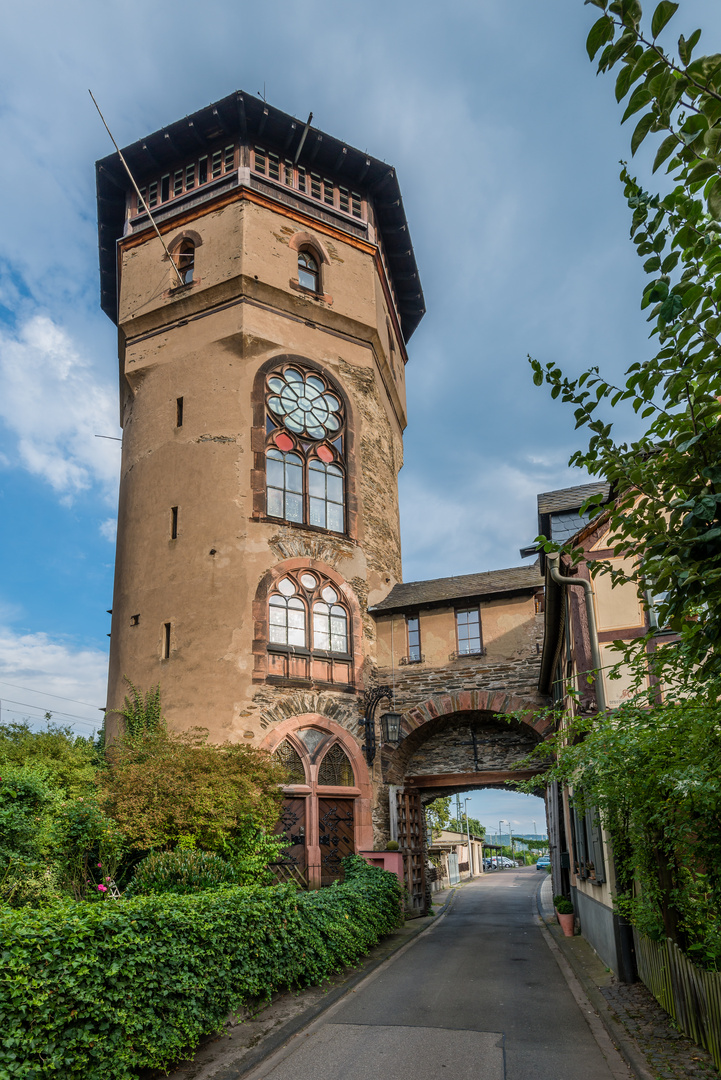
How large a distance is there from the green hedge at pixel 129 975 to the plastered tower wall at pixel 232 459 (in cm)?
899

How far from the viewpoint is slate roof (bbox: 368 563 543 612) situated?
20.0 meters

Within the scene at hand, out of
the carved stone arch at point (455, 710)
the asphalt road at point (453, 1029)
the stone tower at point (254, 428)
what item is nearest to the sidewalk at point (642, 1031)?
the asphalt road at point (453, 1029)

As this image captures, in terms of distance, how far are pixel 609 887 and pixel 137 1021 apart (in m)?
7.33

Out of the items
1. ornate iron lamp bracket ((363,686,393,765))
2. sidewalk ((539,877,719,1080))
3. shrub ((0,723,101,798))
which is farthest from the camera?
ornate iron lamp bracket ((363,686,393,765))

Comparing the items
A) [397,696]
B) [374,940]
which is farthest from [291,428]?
[374,940]

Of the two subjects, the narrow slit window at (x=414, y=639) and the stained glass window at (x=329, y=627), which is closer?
the stained glass window at (x=329, y=627)

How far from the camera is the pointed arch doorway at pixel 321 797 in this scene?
1752cm

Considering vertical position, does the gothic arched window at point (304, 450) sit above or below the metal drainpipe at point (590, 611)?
above

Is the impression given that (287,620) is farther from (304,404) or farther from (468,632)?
(304,404)

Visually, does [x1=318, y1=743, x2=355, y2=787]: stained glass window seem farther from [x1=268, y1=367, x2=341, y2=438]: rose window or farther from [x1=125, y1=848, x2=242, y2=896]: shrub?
[x1=268, y1=367, x2=341, y2=438]: rose window

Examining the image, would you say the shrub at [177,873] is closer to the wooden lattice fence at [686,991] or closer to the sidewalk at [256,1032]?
the sidewalk at [256,1032]

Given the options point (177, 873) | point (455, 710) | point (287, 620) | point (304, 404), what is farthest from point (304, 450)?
point (177, 873)

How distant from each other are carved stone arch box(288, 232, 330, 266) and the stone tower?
0.07 metres

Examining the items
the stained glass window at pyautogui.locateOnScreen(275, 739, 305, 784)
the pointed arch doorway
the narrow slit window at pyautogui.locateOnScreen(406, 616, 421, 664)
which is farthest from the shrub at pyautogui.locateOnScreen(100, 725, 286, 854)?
the narrow slit window at pyautogui.locateOnScreen(406, 616, 421, 664)
